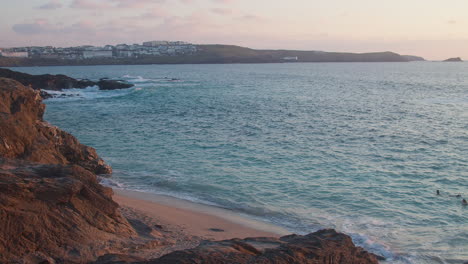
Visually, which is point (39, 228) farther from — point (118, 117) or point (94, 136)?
point (118, 117)

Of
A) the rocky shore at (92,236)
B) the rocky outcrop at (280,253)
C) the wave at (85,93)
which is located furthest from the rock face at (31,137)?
the wave at (85,93)

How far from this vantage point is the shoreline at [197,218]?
1090 cm

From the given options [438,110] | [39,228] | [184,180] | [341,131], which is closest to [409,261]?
[39,228]

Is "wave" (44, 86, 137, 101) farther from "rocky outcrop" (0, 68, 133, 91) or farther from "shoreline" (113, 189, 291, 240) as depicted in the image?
"shoreline" (113, 189, 291, 240)

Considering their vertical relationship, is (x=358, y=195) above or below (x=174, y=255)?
below

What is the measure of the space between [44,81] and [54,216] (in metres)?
52.1

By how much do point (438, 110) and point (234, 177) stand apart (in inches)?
1066

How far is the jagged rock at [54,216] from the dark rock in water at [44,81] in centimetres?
4713

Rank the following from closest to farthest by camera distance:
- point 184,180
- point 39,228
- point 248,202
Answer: point 39,228 → point 248,202 → point 184,180

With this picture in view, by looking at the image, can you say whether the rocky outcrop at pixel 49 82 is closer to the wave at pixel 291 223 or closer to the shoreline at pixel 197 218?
the wave at pixel 291 223

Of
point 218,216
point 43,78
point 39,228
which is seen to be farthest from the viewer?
point 43,78

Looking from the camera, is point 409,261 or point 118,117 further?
point 118,117

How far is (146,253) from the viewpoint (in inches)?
322

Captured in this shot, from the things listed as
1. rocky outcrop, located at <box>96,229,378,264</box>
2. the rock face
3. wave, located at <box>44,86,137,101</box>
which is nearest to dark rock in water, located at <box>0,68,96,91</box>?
wave, located at <box>44,86,137,101</box>
